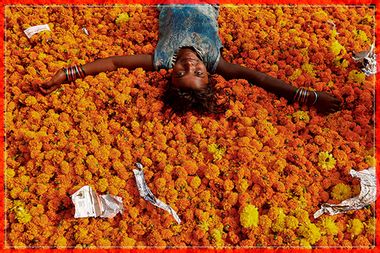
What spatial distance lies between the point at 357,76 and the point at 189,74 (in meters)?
0.90

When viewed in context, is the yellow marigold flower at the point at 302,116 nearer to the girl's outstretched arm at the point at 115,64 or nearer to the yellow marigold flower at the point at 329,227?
the yellow marigold flower at the point at 329,227

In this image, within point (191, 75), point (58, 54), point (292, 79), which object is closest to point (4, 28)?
point (58, 54)

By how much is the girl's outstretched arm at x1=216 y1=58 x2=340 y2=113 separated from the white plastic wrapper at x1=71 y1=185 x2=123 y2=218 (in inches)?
34.7

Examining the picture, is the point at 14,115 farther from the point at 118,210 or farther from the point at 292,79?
the point at 292,79

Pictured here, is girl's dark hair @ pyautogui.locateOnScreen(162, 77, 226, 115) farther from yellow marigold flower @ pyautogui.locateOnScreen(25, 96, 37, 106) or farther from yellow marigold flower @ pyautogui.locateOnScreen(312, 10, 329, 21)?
yellow marigold flower @ pyautogui.locateOnScreen(312, 10, 329, 21)

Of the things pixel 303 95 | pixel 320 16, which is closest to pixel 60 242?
pixel 303 95

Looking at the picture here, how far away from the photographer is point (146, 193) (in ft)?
5.86

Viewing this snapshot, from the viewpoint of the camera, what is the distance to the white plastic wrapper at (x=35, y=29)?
90.3 inches

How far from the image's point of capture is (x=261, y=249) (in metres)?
1.68

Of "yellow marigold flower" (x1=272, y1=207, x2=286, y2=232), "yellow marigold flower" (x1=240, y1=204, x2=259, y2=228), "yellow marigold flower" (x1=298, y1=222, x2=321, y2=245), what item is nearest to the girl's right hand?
"yellow marigold flower" (x1=240, y1=204, x2=259, y2=228)

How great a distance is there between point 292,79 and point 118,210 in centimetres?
110

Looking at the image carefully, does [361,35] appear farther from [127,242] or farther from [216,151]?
[127,242]

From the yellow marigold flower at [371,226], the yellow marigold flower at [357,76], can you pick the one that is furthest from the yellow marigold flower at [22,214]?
the yellow marigold flower at [357,76]

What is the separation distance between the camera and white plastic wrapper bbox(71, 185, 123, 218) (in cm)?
172
